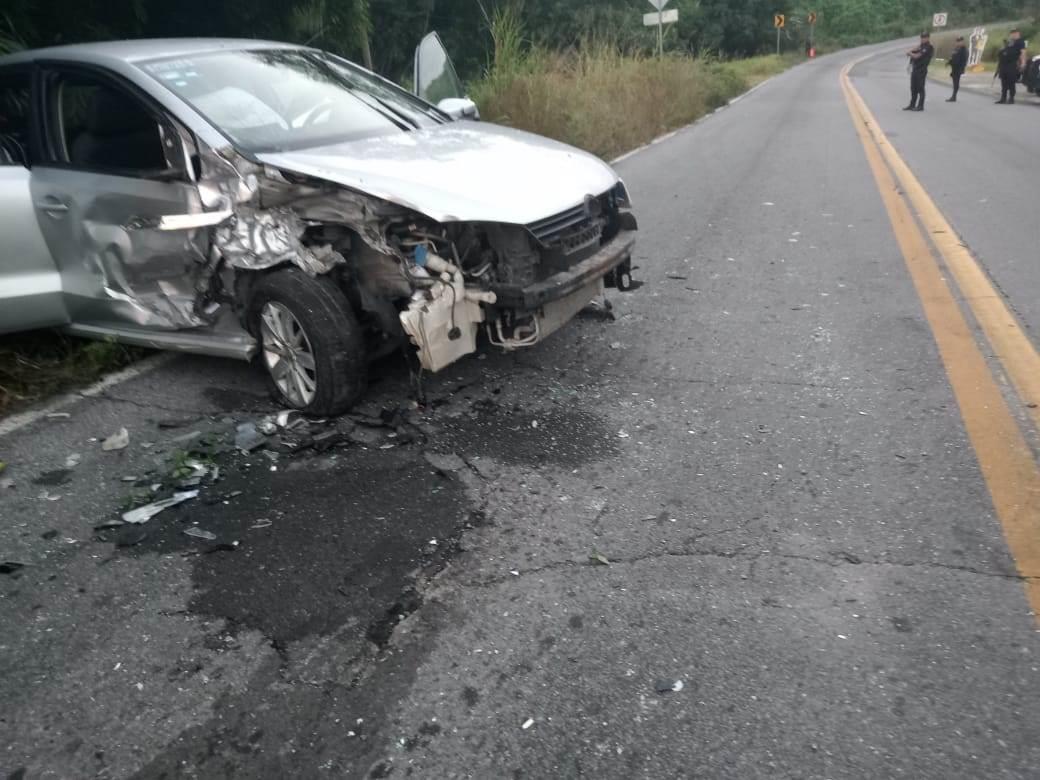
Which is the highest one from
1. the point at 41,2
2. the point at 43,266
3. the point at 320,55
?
the point at 41,2

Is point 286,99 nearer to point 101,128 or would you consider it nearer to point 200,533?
point 101,128

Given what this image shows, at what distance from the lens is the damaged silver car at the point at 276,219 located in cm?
386

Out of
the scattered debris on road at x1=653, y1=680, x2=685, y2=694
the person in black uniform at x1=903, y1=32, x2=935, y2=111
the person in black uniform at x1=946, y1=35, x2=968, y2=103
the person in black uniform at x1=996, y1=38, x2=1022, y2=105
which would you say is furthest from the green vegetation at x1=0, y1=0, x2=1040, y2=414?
the person in black uniform at x1=996, y1=38, x2=1022, y2=105

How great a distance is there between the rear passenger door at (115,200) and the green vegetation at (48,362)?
0.78 feet

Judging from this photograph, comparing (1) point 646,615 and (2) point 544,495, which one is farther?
(2) point 544,495

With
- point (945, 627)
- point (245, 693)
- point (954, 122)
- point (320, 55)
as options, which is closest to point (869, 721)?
point (945, 627)

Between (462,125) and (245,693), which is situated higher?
(462,125)

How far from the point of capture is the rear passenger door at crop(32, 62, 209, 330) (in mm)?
4180

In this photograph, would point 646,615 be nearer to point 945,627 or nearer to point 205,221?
point 945,627

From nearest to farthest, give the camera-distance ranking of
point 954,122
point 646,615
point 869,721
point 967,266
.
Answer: point 869,721
point 646,615
point 967,266
point 954,122

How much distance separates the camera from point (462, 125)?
5.16m

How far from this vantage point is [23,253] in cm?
453

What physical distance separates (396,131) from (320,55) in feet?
3.72

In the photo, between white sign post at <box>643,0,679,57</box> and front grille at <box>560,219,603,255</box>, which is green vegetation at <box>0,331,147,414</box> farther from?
white sign post at <box>643,0,679,57</box>
